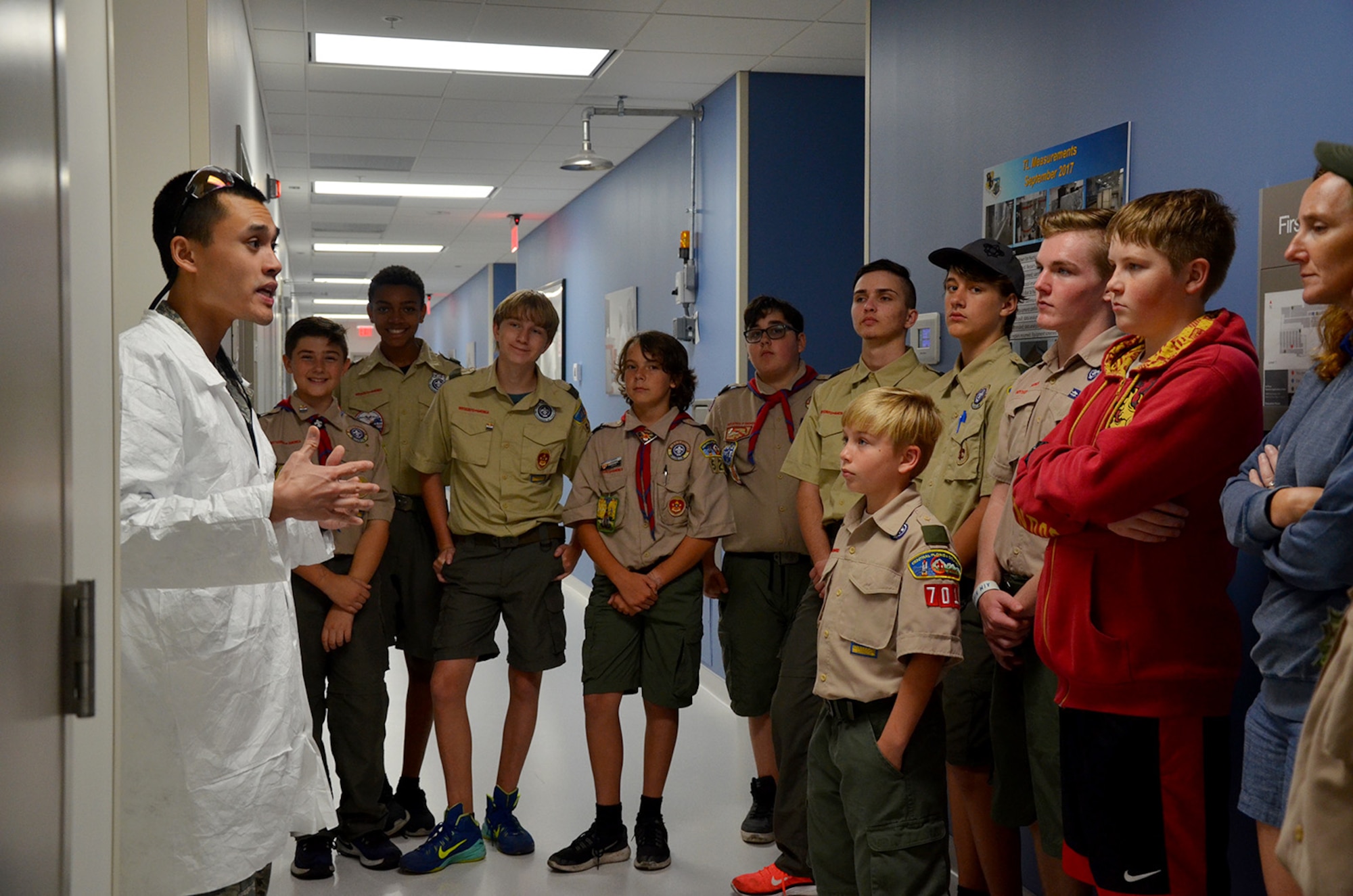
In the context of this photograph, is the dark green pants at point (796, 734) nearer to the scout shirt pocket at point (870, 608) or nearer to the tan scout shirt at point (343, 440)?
the scout shirt pocket at point (870, 608)

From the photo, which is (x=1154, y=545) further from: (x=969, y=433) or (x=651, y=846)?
(x=651, y=846)

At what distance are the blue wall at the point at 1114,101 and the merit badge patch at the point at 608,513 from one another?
3.87ft

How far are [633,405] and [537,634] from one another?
2.58 feet

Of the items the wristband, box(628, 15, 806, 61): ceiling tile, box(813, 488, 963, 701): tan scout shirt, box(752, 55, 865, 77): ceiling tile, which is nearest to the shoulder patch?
box(813, 488, 963, 701): tan scout shirt

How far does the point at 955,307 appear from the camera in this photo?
282 cm

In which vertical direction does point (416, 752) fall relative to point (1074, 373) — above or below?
below

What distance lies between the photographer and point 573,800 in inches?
154

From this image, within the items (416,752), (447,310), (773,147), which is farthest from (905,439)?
(447,310)

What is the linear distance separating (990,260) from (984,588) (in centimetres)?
84

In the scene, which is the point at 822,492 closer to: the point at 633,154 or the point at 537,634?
the point at 537,634

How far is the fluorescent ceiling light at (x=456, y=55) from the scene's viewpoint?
5.00m

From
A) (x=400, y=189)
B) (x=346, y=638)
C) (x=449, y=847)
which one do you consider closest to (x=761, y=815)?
(x=449, y=847)

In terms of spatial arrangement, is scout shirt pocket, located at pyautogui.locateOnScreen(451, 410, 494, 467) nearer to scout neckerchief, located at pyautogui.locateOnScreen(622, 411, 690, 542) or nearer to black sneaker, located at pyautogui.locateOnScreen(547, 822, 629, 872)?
scout neckerchief, located at pyautogui.locateOnScreen(622, 411, 690, 542)

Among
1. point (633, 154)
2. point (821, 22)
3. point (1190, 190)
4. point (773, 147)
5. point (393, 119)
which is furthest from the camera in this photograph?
point (633, 154)
